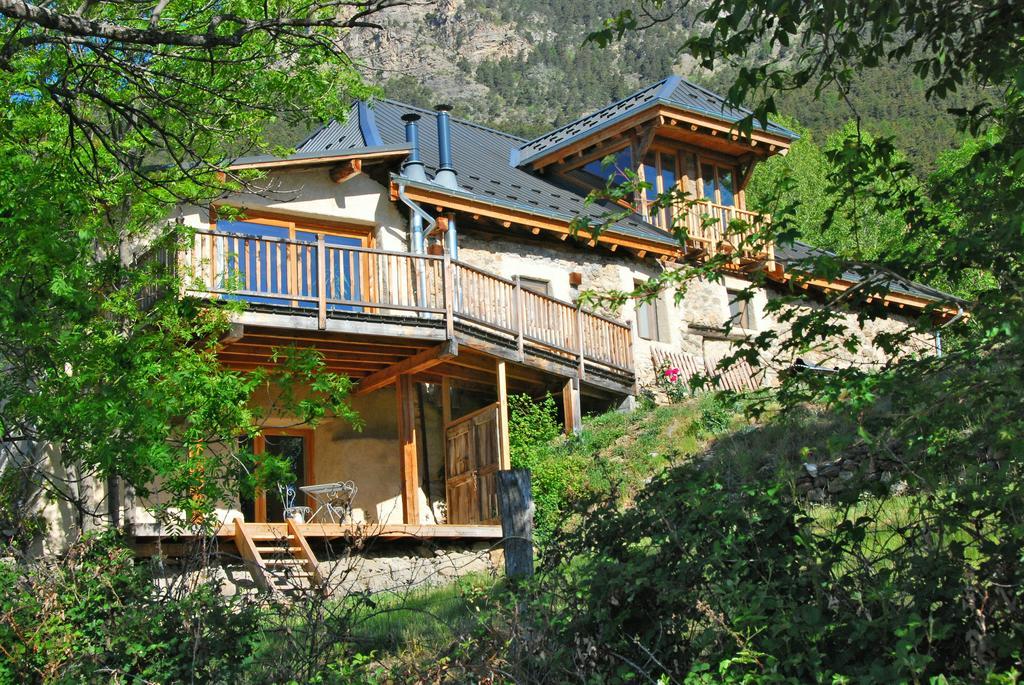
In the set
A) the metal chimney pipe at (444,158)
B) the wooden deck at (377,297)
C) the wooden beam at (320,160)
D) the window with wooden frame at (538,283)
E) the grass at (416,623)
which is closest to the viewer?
the grass at (416,623)

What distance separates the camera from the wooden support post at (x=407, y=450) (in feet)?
54.4

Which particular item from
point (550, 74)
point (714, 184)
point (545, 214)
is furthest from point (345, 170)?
point (550, 74)

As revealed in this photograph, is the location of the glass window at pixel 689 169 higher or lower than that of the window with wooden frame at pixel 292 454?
higher

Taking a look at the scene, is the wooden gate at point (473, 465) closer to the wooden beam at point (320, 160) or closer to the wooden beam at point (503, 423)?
the wooden beam at point (503, 423)

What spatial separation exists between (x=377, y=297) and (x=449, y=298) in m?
1.07

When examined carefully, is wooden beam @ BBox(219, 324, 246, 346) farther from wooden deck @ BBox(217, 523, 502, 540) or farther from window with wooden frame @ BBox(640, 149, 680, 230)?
window with wooden frame @ BBox(640, 149, 680, 230)

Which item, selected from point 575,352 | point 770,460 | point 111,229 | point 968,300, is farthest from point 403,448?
point 968,300

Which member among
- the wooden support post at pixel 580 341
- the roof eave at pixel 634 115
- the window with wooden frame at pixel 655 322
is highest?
the roof eave at pixel 634 115

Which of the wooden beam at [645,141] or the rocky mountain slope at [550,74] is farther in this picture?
the rocky mountain slope at [550,74]

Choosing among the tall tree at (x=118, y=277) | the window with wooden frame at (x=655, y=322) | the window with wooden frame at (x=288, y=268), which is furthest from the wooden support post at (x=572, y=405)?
the tall tree at (x=118, y=277)

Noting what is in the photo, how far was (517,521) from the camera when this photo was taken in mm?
7965

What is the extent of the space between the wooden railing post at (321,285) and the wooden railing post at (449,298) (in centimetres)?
174

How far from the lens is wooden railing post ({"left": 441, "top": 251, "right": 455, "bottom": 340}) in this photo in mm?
16094

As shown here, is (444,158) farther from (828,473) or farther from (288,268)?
(828,473)
